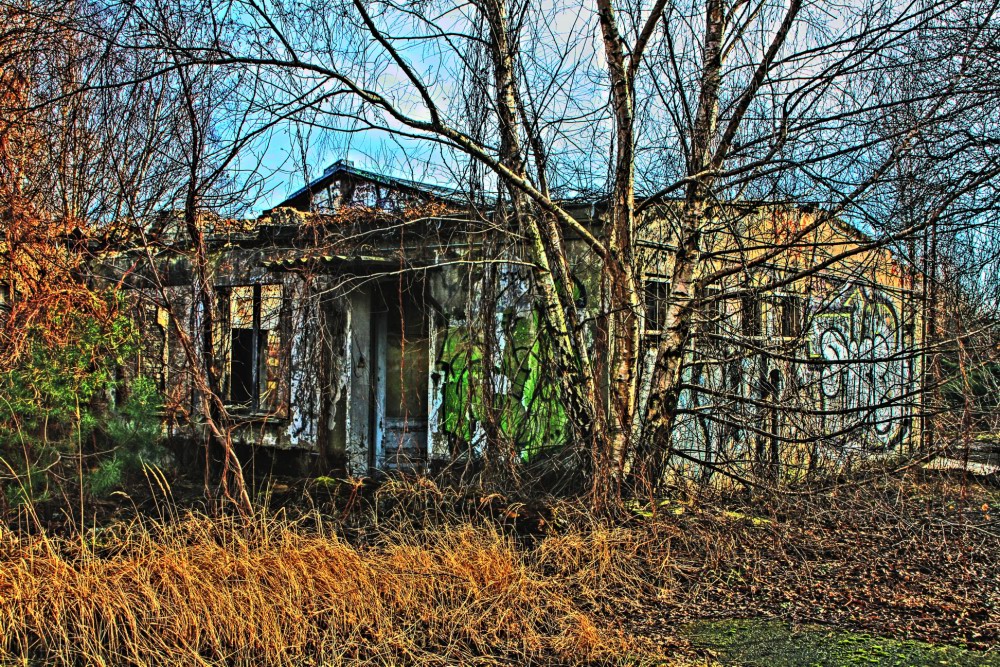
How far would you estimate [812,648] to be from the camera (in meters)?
4.64

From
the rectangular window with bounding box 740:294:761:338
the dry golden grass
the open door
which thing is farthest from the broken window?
the rectangular window with bounding box 740:294:761:338

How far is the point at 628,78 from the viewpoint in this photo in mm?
6285

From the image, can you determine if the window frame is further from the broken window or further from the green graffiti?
the green graffiti

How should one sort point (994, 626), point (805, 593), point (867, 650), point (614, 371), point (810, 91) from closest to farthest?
1. point (867, 650)
2. point (994, 626)
3. point (805, 593)
4. point (810, 91)
5. point (614, 371)

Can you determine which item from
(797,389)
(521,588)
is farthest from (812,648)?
(797,389)

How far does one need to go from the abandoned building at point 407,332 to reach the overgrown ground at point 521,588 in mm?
1383

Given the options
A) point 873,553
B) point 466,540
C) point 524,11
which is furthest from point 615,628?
point 524,11

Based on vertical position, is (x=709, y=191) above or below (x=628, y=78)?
below

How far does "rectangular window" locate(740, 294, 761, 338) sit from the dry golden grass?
265 cm

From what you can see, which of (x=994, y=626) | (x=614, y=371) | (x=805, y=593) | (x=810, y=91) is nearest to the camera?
(x=994, y=626)

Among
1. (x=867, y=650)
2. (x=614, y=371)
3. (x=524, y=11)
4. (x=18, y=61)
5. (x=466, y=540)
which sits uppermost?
(x=524, y=11)

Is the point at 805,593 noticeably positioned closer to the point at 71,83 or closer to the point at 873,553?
the point at 873,553

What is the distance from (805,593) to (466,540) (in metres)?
2.31

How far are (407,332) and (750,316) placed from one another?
442cm
